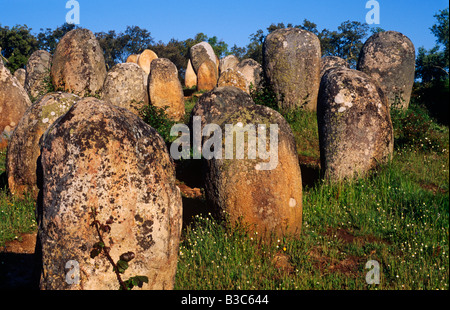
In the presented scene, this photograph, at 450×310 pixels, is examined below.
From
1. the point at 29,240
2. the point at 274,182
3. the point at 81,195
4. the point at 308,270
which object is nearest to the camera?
the point at 81,195

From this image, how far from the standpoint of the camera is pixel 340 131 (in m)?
7.92

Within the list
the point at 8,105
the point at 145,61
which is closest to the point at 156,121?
the point at 8,105

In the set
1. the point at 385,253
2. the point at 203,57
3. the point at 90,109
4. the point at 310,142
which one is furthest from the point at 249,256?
the point at 203,57

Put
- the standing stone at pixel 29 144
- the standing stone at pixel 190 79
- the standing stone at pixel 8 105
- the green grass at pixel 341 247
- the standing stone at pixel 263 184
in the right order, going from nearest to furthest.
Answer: the green grass at pixel 341 247, the standing stone at pixel 263 184, the standing stone at pixel 29 144, the standing stone at pixel 8 105, the standing stone at pixel 190 79

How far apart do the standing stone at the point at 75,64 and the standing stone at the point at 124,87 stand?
2.49ft

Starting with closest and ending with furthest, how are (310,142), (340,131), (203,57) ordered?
(340,131) → (310,142) → (203,57)

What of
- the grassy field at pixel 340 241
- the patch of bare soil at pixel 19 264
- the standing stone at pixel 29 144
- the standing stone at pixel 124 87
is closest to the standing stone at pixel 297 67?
the standing stone at pixel 124 87

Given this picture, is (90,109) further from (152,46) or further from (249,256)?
(152,46)

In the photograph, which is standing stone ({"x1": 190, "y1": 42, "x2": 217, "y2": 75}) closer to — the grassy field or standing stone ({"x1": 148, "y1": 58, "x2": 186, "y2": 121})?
standing stone ({"x1": 148, "y1": 58, "x2": 186, "y2": 121})

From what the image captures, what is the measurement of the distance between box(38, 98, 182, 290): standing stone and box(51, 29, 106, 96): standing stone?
1118 centimetres

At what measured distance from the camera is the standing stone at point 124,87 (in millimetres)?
14953

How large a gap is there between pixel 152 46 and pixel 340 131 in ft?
172

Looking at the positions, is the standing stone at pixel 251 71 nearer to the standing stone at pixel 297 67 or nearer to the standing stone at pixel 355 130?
the standing stone at pixel 297 67

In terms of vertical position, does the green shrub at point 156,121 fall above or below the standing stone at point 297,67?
below
